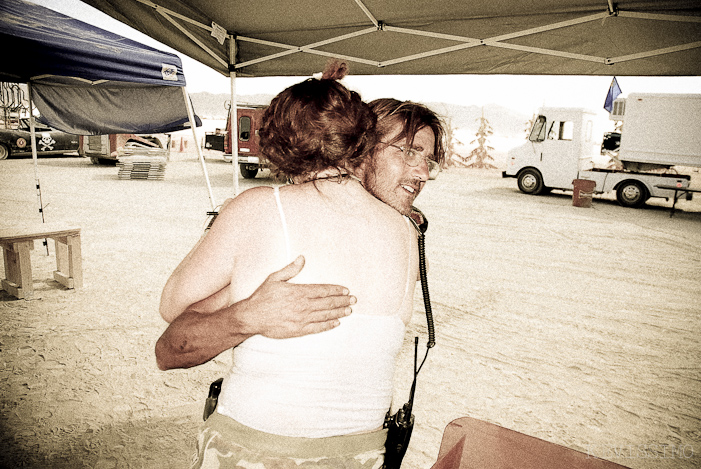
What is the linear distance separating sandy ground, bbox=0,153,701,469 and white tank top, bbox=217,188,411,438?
181 centimetres

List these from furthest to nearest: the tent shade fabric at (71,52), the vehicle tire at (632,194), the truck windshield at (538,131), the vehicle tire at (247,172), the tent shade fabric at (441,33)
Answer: the vehicle tire at (247,172) < the truck windshield at (538,131) < the vehicle tire at (632,194) < the tent shade fabric at (441,33) < the tent shade fabric at (71,52)

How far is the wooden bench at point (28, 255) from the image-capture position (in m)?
4.52

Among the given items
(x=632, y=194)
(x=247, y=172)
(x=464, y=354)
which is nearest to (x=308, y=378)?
(x=464, y=354)

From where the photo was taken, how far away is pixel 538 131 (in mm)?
14867

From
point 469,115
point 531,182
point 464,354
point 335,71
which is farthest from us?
point 469,115

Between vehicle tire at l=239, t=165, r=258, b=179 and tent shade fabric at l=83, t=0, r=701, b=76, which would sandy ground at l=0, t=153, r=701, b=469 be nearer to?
tent shade fabric at l=83, t=0, r=701, b=76

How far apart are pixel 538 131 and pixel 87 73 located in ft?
47.7

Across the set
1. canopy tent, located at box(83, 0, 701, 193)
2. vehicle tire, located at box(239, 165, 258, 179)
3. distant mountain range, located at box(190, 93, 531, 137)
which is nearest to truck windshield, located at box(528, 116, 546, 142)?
vehicle tire, located at box(239, 165, 258, 179)

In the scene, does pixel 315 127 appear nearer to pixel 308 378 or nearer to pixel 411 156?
pixel 308 378

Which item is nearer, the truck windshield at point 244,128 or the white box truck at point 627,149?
the white box truck at point 627,149

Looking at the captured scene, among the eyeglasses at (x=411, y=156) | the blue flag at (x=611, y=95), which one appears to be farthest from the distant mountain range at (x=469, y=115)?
the eyeglasses at (x=411, y=156)

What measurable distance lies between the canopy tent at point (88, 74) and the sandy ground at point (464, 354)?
199 cm

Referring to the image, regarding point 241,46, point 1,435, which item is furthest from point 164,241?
point 1,435

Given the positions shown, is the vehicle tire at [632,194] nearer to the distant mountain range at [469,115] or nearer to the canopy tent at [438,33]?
the canopy tent at [438,33]
